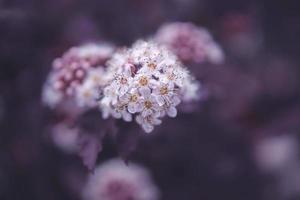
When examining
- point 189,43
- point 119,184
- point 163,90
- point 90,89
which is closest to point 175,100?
point 163,90

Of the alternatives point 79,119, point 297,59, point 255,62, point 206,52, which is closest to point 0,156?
point 79,119

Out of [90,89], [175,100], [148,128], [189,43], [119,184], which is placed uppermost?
[189,43]

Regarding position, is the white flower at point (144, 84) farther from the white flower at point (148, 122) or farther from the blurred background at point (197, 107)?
the blurred background at point (197, 107)

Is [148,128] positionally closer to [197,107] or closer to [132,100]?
[132,100]

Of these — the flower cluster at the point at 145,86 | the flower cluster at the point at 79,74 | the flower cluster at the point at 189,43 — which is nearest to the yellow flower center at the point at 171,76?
the flower cluster at the point at 145,86

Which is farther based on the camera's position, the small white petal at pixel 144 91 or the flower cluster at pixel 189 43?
the flower cluster at pixel 189 43

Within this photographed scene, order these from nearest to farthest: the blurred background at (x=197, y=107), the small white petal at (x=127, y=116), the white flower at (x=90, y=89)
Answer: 1. the small white petal at (x=127, y=116)
2. the white flower at (x=90, y=89)
3. the blurred background at (x=197, y=107)

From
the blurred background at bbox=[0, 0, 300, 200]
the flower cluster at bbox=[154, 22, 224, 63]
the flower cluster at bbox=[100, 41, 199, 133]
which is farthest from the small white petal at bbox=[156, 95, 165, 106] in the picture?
the blurred background at bbox=[0, 0, 300, 200]
